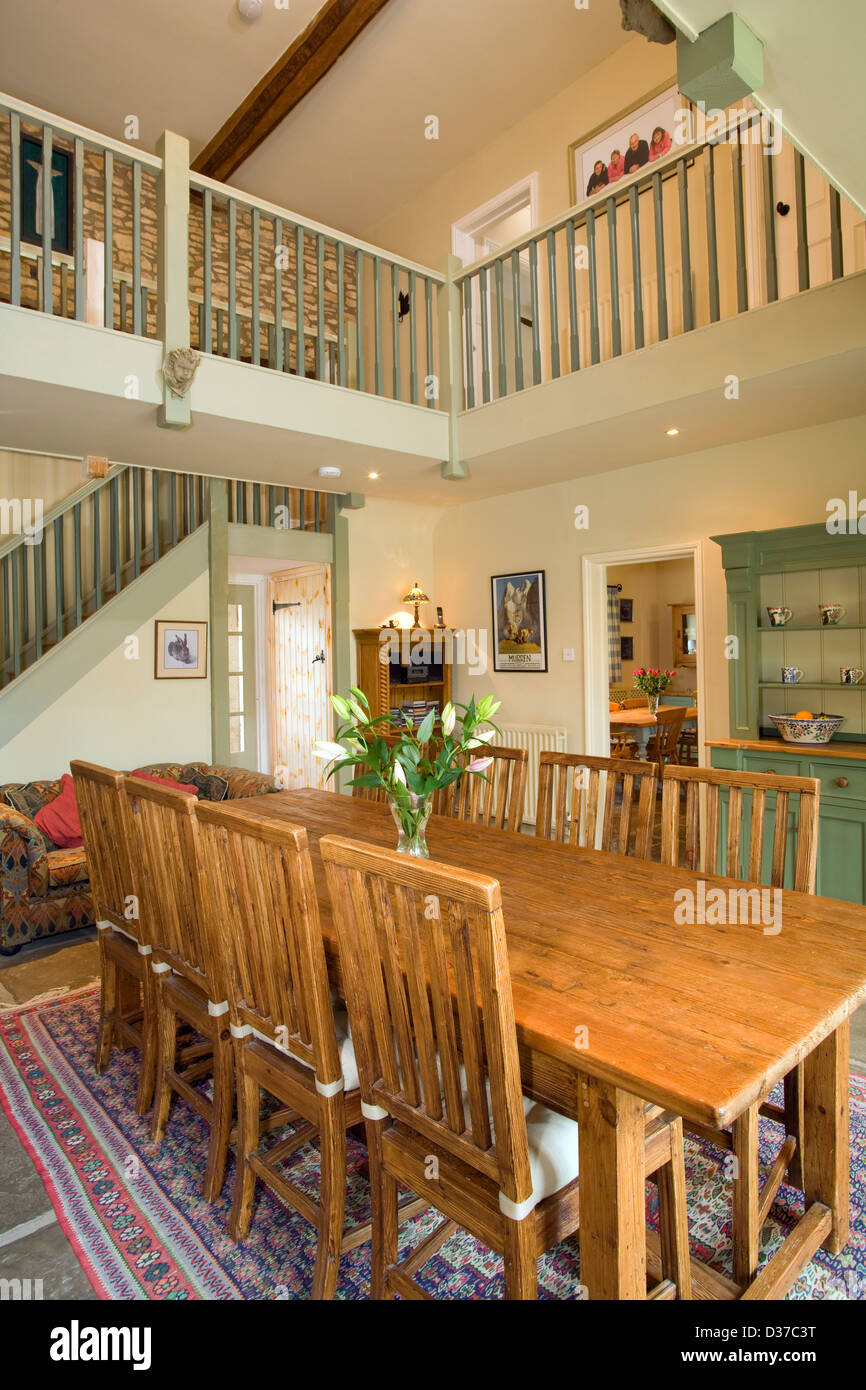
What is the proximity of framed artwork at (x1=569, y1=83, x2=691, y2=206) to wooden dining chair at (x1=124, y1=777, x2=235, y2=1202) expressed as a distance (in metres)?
4.88

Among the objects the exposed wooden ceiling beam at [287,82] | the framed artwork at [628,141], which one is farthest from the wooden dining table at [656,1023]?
the exposed wooden ceiling beam at [287,82]

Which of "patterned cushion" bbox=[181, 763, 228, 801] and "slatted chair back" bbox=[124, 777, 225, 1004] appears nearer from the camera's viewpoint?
"slatted chair back" bbox=[124, 777, 225, 1004]

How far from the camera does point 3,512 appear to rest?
5.26 m

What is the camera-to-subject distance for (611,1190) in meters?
1.18

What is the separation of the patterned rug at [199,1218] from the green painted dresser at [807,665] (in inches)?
53.6

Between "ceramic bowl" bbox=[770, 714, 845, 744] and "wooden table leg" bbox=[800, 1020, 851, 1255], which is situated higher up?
"ceramic bowl" bbox=[770, 714, 845, 744]

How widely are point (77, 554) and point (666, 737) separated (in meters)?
5.25

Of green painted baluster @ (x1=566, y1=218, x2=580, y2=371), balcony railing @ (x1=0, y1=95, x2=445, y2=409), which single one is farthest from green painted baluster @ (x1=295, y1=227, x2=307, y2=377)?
green painted baluster @ (x1=566, y1=218, x2=580, y2=371)

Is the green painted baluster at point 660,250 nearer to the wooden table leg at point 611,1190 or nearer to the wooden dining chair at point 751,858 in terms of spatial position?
the wooden dining chair at point 751,858

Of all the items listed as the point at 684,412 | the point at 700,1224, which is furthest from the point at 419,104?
the point at 700,1224

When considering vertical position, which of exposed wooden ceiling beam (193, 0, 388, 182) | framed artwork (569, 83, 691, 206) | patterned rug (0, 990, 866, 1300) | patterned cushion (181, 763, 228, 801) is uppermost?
exposed wooden ceiling beam (193, 0, 388, 182)

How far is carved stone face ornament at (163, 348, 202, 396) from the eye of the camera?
3.60 meters

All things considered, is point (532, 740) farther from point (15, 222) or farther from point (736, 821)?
point (15, 222)

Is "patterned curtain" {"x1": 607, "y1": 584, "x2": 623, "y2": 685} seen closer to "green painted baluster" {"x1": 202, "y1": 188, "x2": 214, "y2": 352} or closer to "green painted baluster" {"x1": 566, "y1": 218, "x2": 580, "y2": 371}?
"green painted baluster" {"x1": 566, "y1": 218, "x2": 580, "y2": 371}
